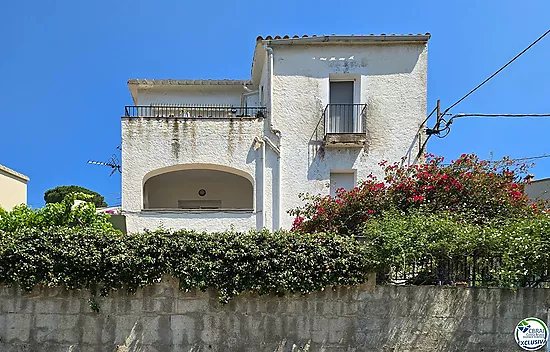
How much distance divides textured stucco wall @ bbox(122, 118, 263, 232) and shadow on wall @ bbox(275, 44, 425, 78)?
2.01 m

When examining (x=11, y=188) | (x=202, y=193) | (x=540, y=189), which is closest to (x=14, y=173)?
(x=11, y=188)

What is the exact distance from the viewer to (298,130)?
10.7 meters

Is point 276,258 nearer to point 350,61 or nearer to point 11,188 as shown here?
point 350,61

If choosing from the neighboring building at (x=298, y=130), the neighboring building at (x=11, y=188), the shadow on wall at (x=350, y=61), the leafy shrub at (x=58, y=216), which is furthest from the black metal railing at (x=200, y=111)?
the neighboring building at (x=11, y=188)

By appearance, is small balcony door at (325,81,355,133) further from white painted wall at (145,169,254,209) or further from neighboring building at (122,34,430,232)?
white painted wall at (145,169,254,209)

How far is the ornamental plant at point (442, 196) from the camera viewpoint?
22.8 feet

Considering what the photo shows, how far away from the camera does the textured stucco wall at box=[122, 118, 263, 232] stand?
33.2ft

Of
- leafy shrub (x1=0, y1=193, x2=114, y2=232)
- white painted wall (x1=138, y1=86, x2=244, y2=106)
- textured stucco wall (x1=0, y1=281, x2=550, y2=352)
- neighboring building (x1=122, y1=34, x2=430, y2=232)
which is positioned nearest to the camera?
textured stucco wall (x1=0, y1=281, x2=550, y2=352)

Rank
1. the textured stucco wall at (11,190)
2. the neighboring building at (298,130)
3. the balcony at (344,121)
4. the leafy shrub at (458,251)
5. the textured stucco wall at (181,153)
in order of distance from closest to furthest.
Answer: the leafy shrub at (458,251)
the textured stucco wall at (181,153)
the neighboring building at (298,130)
the balcony at (344,121)
the textured stucco wall at (11,190)

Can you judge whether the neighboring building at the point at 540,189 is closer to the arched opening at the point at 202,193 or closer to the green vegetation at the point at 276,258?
the green vegetation at the point at 276,258

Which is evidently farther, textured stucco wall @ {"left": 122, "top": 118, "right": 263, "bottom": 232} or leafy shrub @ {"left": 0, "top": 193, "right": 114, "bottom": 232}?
textured stucco wall @ {"left": 122, "top": 118, "right": 263, "bottom": 232}

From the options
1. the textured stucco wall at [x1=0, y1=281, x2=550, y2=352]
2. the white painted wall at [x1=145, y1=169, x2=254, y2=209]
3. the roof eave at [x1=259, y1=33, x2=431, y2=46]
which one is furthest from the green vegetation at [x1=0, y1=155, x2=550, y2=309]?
the white painted wall at [x1=145, y1=169, x2=254, y2=209]

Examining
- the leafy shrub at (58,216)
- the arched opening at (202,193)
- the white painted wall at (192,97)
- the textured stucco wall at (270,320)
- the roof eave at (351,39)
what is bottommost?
the textured stucco wall at (270,320)

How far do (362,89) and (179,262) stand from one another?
25.7 ft
